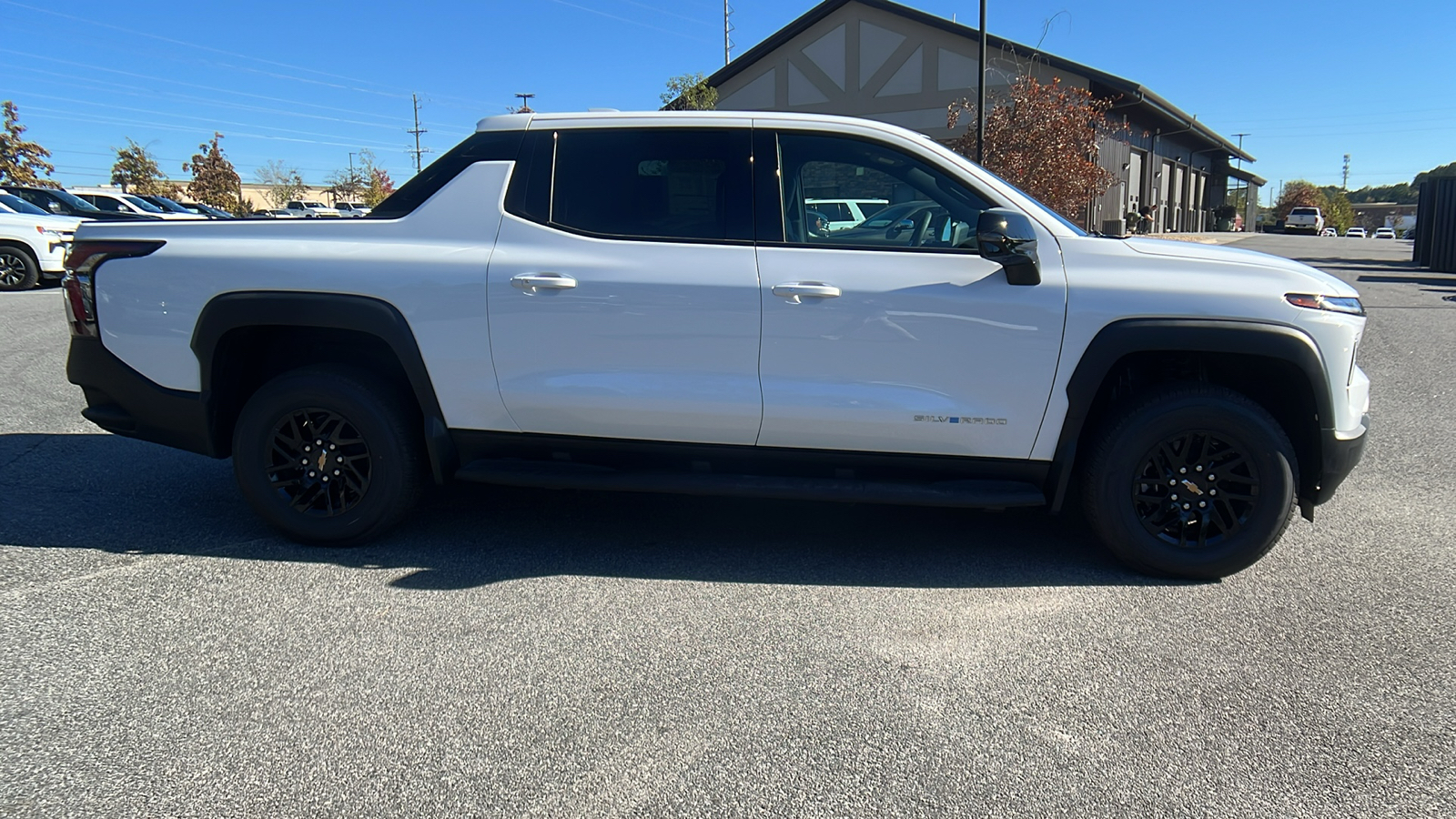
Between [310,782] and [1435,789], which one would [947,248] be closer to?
[1435,789]

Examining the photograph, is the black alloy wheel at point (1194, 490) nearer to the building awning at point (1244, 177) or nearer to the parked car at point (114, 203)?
the parked car at point (114, 203)

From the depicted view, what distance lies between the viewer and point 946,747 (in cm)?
270

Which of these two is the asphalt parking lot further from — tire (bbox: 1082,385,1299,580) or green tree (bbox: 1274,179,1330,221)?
green tree (bbox: 1274,179,1330,221)

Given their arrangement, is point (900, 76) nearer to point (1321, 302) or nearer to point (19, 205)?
point (19, 205)

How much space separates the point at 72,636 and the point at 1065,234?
404 cm

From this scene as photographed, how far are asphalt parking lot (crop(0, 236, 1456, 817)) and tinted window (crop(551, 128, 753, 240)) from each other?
1456mm

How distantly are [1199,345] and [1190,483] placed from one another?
23.2 inches

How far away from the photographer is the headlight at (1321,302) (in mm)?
3682

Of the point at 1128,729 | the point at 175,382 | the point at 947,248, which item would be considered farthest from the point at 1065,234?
the point at 175,382

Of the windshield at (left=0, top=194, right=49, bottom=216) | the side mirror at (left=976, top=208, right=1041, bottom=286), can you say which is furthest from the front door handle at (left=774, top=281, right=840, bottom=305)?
the windshield at (left=0, top=194, right=49, bottom=216)

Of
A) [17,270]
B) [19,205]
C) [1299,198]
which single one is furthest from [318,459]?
[1299,198]

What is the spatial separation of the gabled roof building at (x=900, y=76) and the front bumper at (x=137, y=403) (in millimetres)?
25236

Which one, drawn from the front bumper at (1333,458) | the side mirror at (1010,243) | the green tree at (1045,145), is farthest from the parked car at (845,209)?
the green tree at (1045,145)

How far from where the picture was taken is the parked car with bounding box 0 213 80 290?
14633 millimetres
